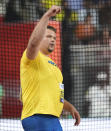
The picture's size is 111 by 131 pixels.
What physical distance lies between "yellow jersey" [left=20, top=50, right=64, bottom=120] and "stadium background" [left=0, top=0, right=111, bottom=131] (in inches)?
108

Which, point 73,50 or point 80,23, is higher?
point 80,23

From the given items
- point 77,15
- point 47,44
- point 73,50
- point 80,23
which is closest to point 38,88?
point 47,44

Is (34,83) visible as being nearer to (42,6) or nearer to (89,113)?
(89,113)

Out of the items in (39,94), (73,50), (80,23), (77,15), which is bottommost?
(73,50)

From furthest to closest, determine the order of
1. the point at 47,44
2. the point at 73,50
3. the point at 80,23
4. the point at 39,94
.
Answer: the point at 80,23
the point at 73,50
the point at 47,44
the point at 39,94

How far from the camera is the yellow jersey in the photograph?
206cm

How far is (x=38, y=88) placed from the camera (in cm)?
207

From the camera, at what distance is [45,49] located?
2189mm

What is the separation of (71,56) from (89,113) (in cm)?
106

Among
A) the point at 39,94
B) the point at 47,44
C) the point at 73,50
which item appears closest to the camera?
the point at 39,94

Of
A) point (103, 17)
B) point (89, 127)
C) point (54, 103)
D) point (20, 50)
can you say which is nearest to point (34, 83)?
point (54, 103)

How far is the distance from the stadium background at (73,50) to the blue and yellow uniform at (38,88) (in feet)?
8.99

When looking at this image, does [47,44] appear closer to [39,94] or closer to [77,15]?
[39,94]

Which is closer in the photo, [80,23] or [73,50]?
[73,50]
